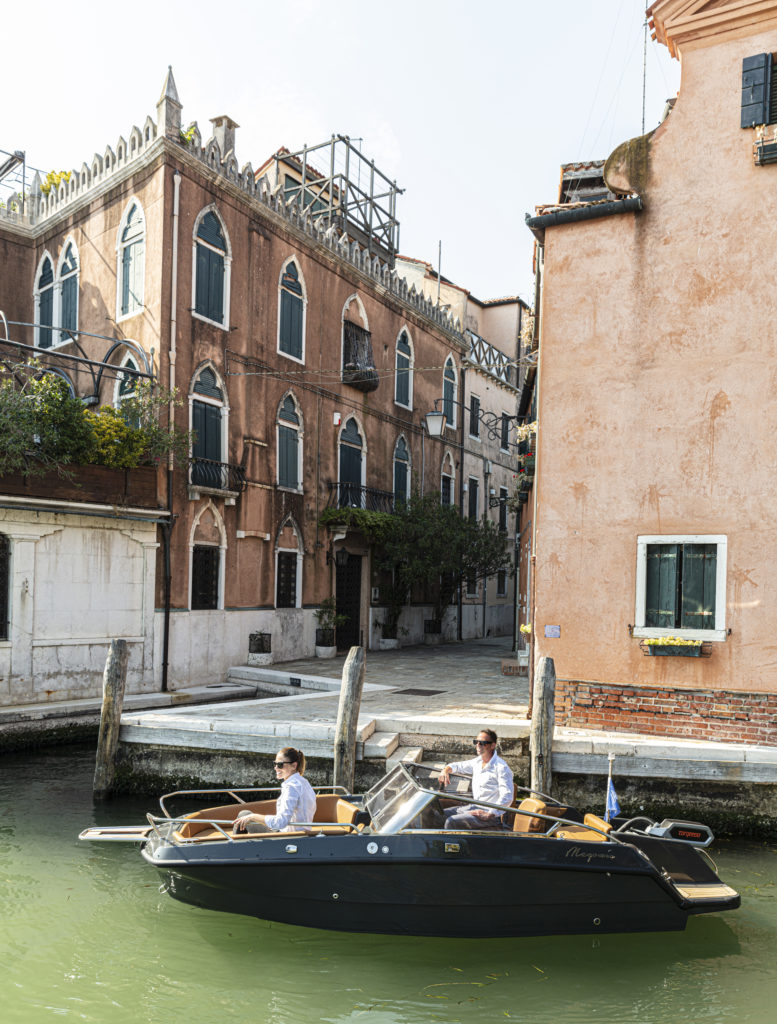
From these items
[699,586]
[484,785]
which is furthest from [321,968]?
[699,586]

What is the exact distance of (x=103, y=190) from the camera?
52.1 feet

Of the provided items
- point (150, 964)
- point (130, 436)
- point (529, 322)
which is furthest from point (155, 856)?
point (529, 322)

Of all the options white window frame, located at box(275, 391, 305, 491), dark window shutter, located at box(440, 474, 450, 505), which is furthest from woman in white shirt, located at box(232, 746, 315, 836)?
dark window shutter, located at box(440, 474, 450, 505)

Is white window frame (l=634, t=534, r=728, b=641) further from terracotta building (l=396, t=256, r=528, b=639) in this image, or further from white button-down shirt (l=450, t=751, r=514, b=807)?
terracotta building (l=396, t=256, r=528, b=639)

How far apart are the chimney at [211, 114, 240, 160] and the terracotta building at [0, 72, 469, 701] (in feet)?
0.39

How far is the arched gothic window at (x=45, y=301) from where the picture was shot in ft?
57.3

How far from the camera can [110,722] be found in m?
9.61

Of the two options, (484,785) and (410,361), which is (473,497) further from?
(484,785)

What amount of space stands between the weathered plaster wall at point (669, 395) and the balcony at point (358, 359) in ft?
32.8

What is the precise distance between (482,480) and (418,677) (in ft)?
44.1

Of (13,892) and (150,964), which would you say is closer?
(150,964)

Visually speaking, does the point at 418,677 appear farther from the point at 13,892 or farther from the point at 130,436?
the point at 13,892

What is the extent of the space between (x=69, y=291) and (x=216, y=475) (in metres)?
5.15

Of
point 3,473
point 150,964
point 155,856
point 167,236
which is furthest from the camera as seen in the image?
point 167,236
